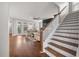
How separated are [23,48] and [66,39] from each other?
784mm

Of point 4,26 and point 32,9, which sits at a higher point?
point 32,9

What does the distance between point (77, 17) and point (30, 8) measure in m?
0.85

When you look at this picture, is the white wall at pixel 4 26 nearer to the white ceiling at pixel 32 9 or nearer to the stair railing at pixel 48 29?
the white ceiling at pixel 32 9

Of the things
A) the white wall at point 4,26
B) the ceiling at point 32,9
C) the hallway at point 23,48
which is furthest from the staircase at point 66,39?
the white wall at point 4,26

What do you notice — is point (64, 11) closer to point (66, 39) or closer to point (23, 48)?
point (66, 39)

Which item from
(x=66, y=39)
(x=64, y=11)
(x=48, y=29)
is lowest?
(x=66, y=39)

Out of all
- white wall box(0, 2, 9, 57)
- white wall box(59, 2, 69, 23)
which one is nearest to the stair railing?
white wall box(59, 2, 69, 23)

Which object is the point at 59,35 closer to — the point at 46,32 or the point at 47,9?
the point at 46,32

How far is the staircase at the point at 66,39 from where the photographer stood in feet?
7.67

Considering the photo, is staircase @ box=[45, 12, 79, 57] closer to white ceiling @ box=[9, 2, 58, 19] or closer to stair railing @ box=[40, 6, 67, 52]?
stair railing @ box=[40, 6, 67, 52]

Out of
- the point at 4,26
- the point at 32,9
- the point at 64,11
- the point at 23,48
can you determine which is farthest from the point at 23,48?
the point at 64,11

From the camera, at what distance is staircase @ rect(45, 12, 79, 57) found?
234 centimetres

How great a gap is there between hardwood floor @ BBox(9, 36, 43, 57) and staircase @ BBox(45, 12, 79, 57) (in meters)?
0.19

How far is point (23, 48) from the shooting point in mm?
2473
